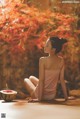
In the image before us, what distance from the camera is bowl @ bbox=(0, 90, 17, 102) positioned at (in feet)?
12.0

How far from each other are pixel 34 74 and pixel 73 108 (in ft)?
1.69

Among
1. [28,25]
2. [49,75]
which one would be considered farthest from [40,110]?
[28,25]

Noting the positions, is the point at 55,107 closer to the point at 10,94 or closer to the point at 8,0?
the point at 10,94

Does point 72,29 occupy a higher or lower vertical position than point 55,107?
higher

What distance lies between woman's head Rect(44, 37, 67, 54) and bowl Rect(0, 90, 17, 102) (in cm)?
54

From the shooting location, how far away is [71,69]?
364 cm

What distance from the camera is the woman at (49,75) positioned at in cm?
365

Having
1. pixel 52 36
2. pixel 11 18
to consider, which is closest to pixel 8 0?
pixel 11 18

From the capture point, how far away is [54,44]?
3.65m

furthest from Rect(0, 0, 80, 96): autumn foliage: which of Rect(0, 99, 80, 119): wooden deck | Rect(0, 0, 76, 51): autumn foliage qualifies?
Rect(0, 99, 80, 119): wooden deck

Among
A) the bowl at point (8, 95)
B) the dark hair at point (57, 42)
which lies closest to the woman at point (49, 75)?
the dark hair at point (57, 42)

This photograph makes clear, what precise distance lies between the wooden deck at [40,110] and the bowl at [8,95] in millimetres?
41

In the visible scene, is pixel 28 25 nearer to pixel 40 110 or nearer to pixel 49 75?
pixel 49 75

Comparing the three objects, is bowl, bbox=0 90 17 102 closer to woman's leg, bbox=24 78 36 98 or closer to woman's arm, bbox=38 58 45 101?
woman's leg, bbox=24 78 36 98
